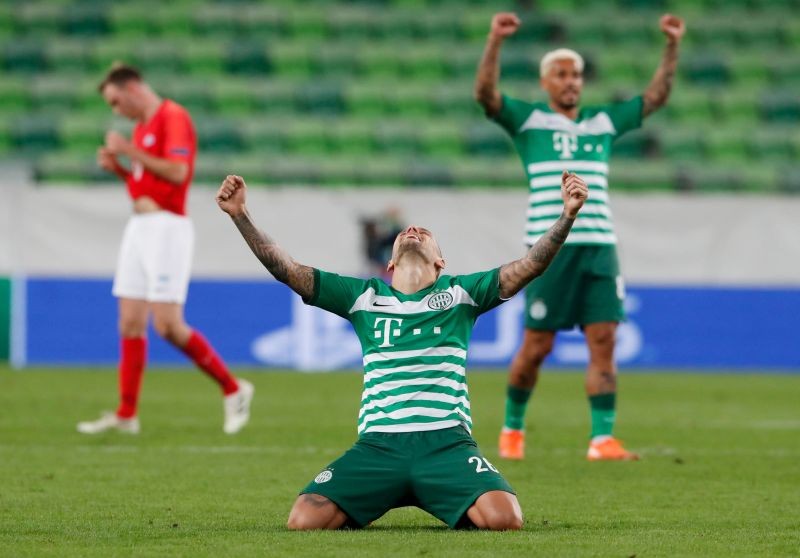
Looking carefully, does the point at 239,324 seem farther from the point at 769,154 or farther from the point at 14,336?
the point at 769,154

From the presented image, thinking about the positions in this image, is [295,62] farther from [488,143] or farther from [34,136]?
[34,136]

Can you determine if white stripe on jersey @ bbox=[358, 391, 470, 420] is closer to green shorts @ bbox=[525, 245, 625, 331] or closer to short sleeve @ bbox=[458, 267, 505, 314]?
short sleeve @ bbox=[458, 267, 505, 314]

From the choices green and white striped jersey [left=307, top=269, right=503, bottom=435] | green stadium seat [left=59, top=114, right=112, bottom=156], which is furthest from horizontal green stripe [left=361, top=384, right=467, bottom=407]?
green stadium seat [left=59, top=114, right=112, bottom=156]

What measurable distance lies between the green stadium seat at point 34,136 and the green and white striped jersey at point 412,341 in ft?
41.5

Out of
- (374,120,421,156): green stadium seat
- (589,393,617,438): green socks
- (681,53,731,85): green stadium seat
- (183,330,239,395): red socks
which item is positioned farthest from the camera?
(681,53,731,85): green stadium seat

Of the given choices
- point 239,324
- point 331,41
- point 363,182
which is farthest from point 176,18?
point 239,324

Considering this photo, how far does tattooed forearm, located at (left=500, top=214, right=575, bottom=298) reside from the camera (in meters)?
5.37

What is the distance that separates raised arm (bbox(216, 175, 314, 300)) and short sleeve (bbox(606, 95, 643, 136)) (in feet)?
10.6

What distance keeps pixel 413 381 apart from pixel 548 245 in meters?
0.68

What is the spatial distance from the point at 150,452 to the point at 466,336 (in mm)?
3081

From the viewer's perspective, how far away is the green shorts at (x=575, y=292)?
8.02m

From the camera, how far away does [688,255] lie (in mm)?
15977

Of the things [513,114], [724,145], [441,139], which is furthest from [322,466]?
[724,145]

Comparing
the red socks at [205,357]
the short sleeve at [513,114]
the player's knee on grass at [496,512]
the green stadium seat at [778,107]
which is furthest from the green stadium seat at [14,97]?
the player's knee on grass at [496,512]
